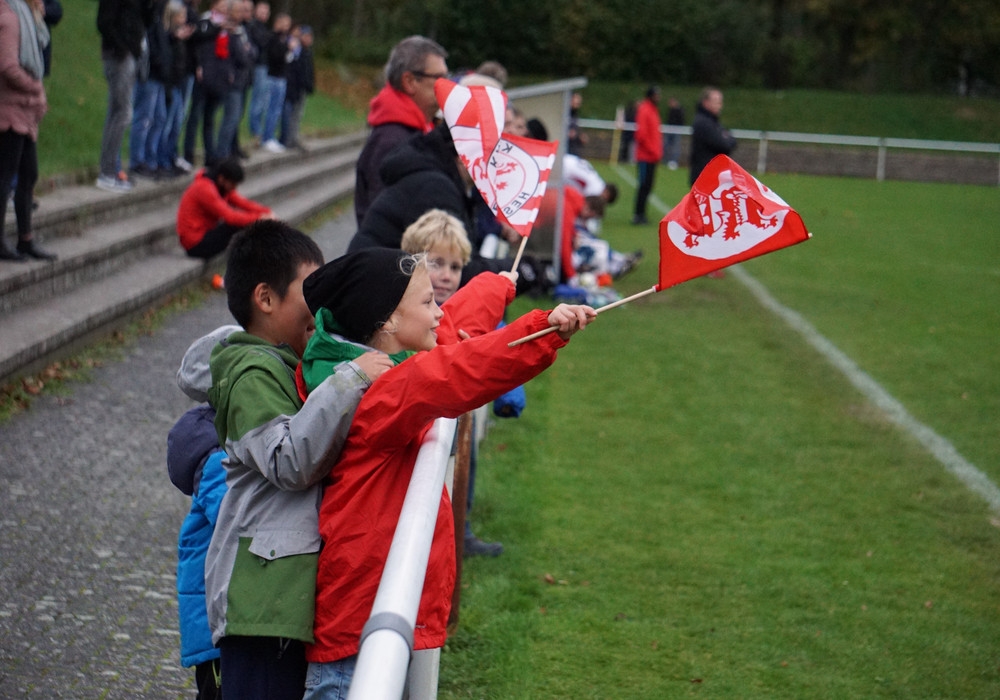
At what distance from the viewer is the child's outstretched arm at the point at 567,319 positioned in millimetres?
2129

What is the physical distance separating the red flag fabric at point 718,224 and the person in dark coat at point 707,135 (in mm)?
11918

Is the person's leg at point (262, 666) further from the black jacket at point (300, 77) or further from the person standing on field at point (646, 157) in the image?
the person standing on field at point (646, 157)

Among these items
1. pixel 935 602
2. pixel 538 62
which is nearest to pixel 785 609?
pixel 935 602

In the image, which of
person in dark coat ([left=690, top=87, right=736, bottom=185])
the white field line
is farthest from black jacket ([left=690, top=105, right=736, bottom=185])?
the white field line

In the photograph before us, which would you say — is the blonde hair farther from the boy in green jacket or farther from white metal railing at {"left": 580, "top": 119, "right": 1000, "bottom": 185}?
white metal railing at {"left": 580, "top": 119, "right": 1000, "bottom": 185}

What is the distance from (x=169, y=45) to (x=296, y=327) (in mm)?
9255

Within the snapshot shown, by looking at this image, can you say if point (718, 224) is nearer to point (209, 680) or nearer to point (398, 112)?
point (209, 680)

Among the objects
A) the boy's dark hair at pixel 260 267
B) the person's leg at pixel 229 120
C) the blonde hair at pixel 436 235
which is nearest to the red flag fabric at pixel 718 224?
the boy's dark hair at pixel 260 267

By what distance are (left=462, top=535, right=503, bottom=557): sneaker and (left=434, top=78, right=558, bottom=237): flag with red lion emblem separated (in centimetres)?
207

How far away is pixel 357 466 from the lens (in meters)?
2.31

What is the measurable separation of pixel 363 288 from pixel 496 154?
1309mm

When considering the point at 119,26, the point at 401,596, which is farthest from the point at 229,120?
the point at 401,596

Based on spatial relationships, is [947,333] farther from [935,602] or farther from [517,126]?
[935,602]

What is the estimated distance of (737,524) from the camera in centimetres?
562
